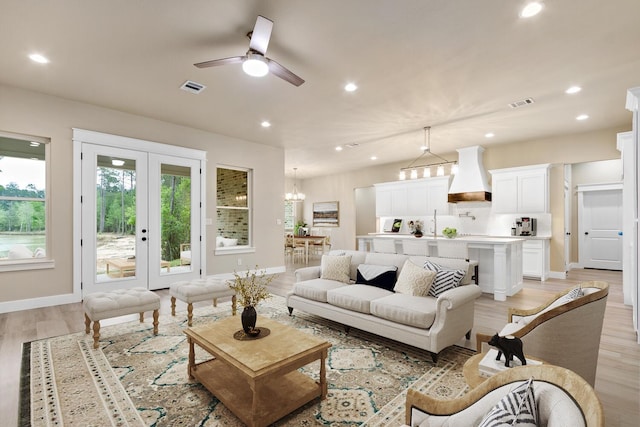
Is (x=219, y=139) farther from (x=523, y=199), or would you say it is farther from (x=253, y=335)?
(x=523, y=199)

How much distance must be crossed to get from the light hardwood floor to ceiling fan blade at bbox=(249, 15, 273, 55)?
3.11 metres

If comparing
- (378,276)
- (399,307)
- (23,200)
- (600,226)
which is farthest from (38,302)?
(600,226)

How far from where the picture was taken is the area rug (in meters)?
1.92

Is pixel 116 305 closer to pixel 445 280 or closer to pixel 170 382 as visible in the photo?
pixel 170 382

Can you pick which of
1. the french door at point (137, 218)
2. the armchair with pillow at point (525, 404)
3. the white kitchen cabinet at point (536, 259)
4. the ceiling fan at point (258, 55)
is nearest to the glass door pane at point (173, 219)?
the french door at point (137, 218)

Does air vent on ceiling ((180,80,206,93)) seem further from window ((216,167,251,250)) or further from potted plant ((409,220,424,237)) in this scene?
potted plant ((409,220,424,237))

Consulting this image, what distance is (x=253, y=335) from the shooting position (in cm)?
226

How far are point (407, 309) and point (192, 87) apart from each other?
3.65 metres

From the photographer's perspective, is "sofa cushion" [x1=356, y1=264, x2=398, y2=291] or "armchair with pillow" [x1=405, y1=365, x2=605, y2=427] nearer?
"armchair with pillow" [x1=405, y1=365, x2=605, y2=427]

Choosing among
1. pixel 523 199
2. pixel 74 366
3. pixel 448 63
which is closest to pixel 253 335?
pixel 74 366

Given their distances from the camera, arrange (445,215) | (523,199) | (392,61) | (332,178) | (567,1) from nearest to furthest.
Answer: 1. (567,1)
2. (392,61)
3. (523,199)
4. (445,215)
5. (332,178)

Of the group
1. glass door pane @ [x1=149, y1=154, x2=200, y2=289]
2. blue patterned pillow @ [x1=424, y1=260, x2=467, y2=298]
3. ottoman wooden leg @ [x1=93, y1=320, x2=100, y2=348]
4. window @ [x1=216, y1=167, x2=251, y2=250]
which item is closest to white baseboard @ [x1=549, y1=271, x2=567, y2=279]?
blue patterned pillow @ [x1=424, y1=260, x2=467, y2=298]

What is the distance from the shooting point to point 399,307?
279cm

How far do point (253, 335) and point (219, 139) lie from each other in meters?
4.76
